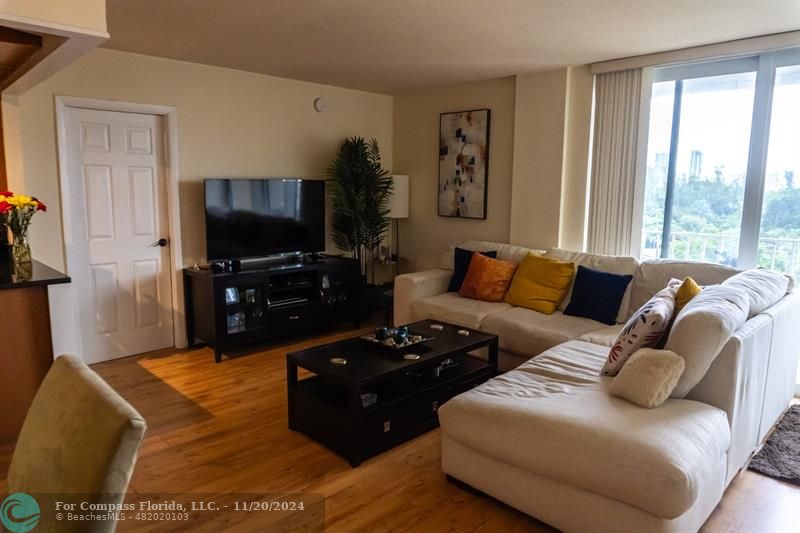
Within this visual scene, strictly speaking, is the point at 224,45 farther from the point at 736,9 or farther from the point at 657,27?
the point at 736,9

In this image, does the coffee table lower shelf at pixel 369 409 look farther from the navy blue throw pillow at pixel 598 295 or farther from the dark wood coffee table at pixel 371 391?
the navy blue throw pillow at pixel 598 295

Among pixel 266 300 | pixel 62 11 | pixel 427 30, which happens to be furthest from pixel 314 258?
pixel 62 11

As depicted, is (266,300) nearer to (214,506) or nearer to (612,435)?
(214,506)

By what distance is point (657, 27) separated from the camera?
321cm

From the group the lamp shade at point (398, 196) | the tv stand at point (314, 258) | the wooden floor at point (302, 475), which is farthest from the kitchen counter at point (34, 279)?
the lamp shade at point (398, 196)

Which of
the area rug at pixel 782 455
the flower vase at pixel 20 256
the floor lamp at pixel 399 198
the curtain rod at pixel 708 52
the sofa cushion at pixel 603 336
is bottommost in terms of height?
the area rug at pixel 782 455

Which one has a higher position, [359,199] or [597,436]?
[359,199]

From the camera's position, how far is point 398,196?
548cm

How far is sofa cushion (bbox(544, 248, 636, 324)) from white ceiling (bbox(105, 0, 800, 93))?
147cm

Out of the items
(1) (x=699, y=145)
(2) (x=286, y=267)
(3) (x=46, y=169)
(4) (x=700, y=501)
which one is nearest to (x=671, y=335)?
(4) (x=700, y=501)

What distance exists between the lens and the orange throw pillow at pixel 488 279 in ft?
14.0

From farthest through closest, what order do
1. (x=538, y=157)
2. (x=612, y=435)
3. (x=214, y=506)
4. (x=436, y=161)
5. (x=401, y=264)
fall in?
1. (x=401, y=264)
2. (x=436, y=161)
3. (x=538, y=157)
4. (x=214, y=506)
5. (x=612, y=435)

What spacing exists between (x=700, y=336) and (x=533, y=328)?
1505 mm

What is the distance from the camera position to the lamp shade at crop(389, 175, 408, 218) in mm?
5461
